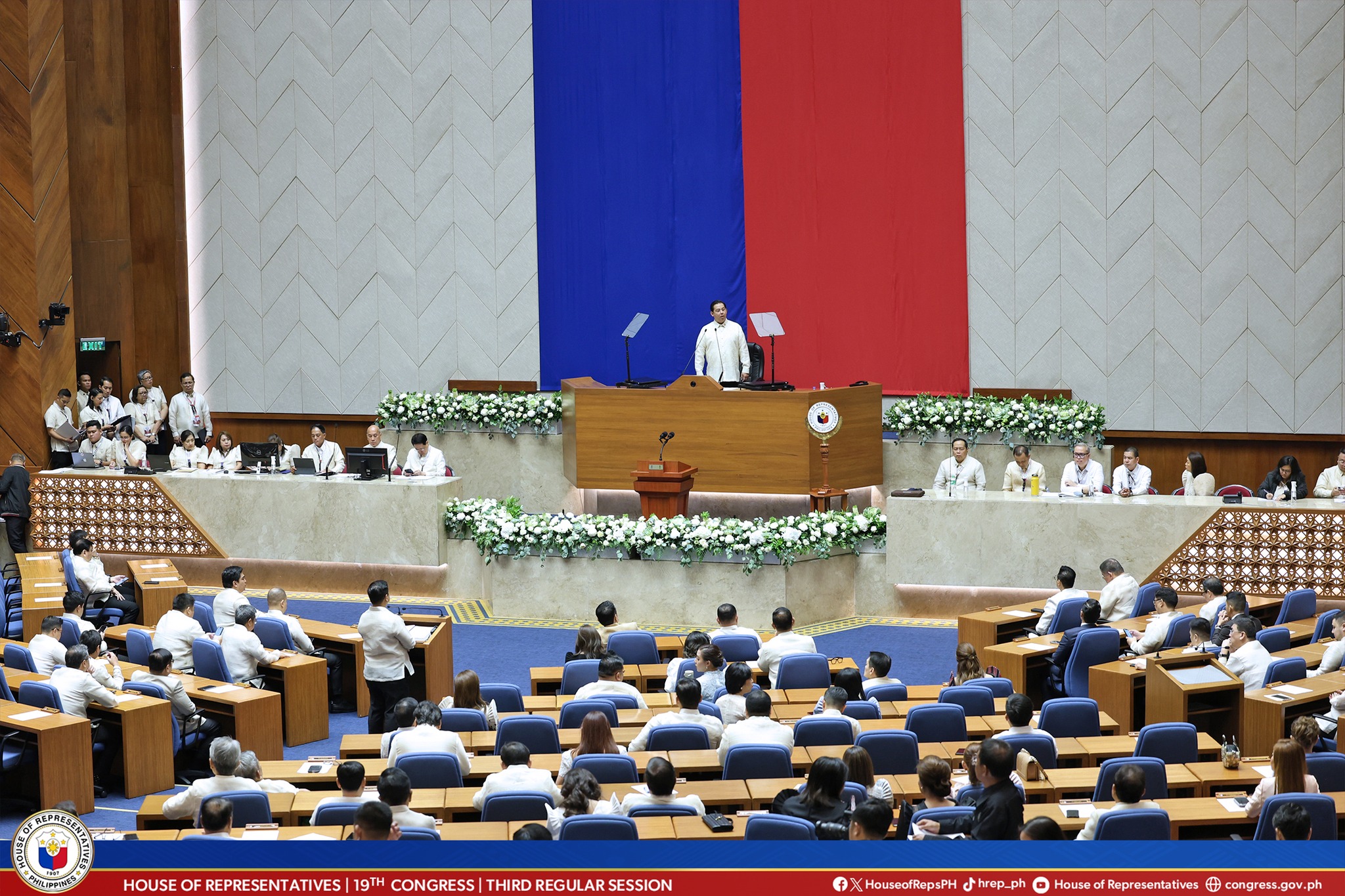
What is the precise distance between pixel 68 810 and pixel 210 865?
146cm

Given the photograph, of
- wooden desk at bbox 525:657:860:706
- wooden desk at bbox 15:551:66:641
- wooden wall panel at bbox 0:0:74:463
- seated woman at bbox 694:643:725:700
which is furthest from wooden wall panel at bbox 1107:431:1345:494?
wooden wall panel at bbox 0:0:74:463

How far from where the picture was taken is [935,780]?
6367 millimetres

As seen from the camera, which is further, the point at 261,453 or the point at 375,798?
the point at 261,453

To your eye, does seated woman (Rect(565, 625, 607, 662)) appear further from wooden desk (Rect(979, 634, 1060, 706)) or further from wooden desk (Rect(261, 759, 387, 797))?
wooden desk (Rect(979, 634, 1060, 706))

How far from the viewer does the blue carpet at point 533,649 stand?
11.1 metres

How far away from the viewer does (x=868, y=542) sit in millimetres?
13578

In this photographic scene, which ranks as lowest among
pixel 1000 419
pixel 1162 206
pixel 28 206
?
pixel 1000 419

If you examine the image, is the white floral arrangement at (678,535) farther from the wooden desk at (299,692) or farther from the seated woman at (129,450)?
the seated woman at (129,450)

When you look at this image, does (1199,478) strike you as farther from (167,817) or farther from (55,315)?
(55,315)

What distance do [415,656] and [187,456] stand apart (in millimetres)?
5815

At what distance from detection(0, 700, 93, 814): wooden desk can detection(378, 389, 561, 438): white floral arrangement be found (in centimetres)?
863

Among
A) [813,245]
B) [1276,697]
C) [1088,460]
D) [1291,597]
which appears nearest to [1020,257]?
[813,245]

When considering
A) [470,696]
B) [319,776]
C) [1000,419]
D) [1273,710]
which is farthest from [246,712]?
[1000,419]
